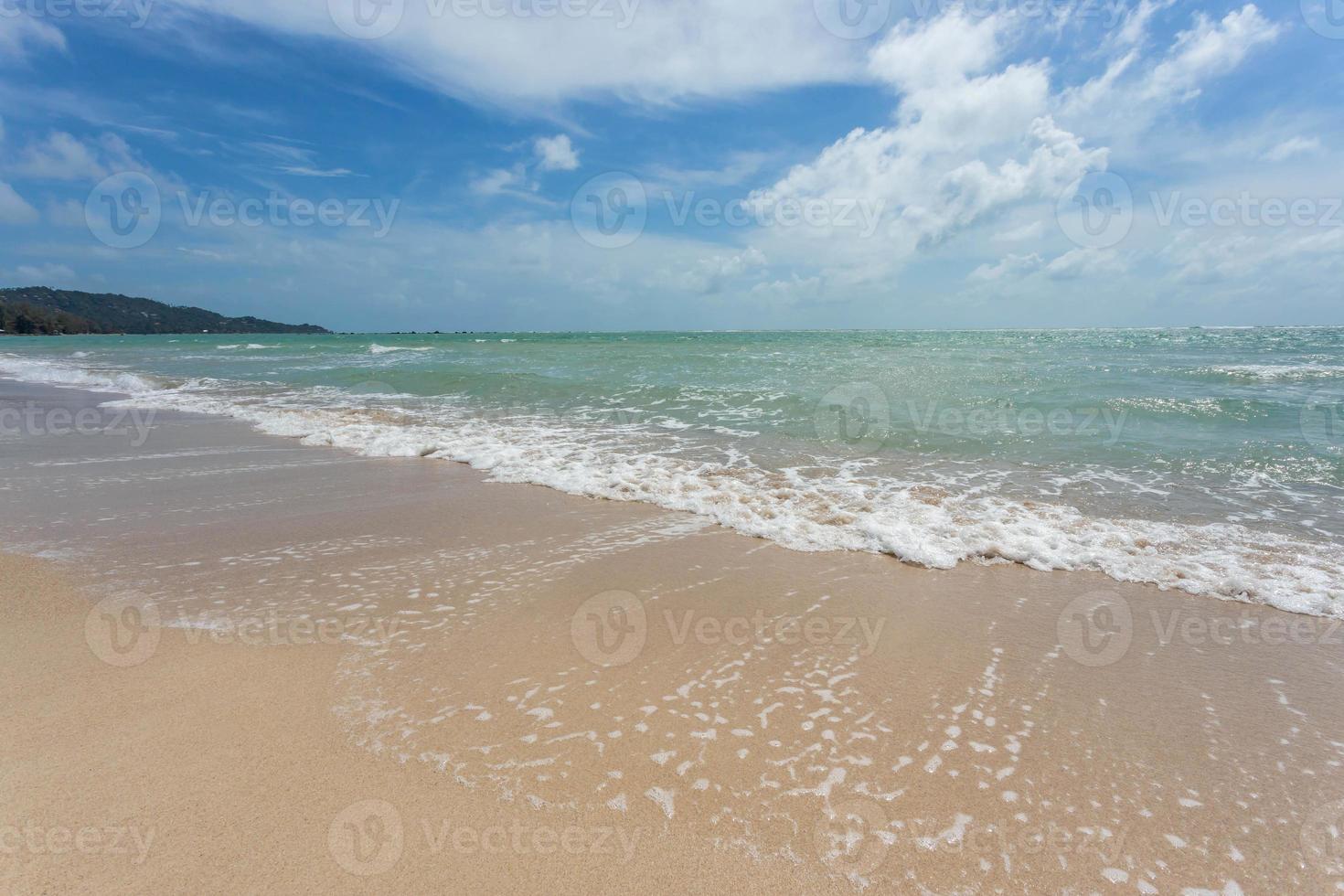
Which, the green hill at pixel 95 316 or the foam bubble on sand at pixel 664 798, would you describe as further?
the green hill at pixel 95 316

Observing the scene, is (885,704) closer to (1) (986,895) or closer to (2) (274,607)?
(1) (986,895)

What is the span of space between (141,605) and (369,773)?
2905 mm

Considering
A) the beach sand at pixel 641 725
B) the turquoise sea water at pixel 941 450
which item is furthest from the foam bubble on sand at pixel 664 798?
the turquoise sea water at pixel 941 450

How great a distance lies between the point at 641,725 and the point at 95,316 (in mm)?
142928

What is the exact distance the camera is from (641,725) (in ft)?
9.88

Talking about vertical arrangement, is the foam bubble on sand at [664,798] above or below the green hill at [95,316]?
below

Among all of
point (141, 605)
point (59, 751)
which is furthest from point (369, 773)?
point (141, 605)

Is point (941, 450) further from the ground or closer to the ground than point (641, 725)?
further from the ground

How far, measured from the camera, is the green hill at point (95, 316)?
84.8m

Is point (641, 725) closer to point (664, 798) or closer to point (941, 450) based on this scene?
point (664, 798)

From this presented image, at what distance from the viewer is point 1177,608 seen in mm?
4430

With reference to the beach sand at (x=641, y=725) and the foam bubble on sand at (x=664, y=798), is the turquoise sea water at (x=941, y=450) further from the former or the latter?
the foam bubble on sand at (x=664, y=798)

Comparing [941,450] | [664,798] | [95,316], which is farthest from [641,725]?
[95,316]

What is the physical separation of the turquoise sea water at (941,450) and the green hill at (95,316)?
97975 mm
